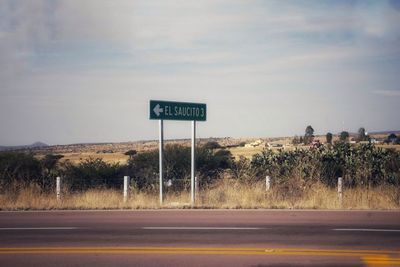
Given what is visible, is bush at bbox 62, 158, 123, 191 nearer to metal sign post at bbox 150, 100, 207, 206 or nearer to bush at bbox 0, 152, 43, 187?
bush at bbox 0, 152, 43, 187

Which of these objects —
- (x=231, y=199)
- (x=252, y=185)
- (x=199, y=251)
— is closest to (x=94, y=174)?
(x=252, y=185)

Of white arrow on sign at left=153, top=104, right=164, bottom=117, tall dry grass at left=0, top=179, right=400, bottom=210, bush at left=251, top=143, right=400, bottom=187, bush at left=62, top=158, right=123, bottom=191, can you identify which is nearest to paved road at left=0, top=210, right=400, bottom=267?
tall dry grass at left=0, top=179, right=400, bottom=210

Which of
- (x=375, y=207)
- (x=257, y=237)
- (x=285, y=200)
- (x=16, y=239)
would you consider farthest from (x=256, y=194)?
(x=16, y=239)

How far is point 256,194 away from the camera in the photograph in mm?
16031

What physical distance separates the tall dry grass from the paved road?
3.93ft

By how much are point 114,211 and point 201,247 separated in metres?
6.32

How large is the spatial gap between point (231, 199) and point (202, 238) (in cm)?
626

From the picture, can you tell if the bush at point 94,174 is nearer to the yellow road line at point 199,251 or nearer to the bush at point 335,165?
the bush at point 335,165

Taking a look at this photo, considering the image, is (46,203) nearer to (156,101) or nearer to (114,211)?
(114,211)

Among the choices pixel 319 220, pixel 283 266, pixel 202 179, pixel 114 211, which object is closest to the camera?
pixel 283 266

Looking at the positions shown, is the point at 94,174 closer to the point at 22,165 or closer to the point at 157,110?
the point at 22,165

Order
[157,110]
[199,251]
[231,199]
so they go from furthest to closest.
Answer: [157,110], [231,199], [199,251]

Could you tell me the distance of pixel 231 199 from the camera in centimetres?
1588

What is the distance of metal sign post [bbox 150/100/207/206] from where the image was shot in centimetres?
1608
